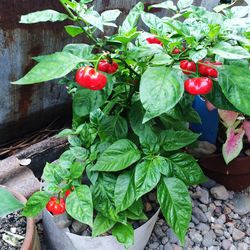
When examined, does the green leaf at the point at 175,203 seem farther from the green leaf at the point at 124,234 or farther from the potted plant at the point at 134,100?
the green leaf at the point at 124,234

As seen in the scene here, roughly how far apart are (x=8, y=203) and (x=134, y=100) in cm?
48

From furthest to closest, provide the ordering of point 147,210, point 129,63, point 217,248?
point 217,248, point 147,210, point 129,63

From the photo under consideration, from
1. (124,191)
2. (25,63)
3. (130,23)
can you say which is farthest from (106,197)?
(25,63)

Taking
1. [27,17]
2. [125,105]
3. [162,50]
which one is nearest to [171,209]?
[125,105]

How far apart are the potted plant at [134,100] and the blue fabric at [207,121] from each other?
0.37 metres

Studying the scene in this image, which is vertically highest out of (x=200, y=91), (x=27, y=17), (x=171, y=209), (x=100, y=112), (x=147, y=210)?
(x=27, y=17)

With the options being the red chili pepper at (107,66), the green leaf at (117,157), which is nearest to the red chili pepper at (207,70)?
the red chili pepper at (107,66)

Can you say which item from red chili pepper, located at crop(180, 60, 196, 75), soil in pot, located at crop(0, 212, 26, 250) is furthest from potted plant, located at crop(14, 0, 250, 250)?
soil in pot, located at crop(0, 212, 26, 250)

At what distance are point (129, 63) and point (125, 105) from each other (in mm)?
170

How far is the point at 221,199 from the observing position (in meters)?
1.67

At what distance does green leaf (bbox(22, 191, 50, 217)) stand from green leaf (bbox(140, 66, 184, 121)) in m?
0.47

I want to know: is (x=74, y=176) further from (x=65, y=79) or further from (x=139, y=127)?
(x=65, y=79)

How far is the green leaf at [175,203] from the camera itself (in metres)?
1.05

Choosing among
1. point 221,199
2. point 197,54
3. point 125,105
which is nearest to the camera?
point 197,54
